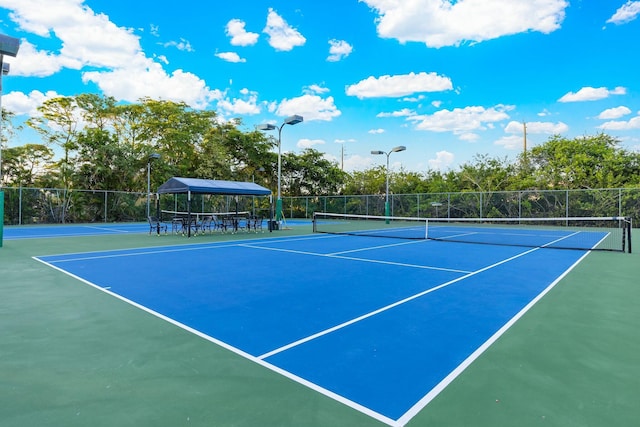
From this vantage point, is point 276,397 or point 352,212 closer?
point 276,397

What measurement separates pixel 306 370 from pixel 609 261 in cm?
1019

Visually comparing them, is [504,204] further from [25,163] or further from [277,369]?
[25,163]

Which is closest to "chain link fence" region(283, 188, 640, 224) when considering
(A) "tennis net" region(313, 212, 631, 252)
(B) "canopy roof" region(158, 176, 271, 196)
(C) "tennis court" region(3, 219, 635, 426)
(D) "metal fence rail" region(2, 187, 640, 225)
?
(D) "metal fence rail" region(2, 187, 640, 225)

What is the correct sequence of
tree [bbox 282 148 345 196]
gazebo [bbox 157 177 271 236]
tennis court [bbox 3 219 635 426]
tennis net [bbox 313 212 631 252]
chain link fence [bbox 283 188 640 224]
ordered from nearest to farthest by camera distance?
tennis court [bbox 3 219 635 426] → tennis net [bbox 313 212 631 252] → gazebo [bbox 157 177 271 236] → chain link fence [bbox 283 188 640 224] → tree [bbox 282 148 345 196]

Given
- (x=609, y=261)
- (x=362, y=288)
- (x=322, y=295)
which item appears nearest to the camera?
(x=322, y=295)

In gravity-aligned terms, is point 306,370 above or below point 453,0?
below

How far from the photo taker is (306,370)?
10.8ft

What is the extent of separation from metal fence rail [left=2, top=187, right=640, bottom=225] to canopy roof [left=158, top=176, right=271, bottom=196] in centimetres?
251

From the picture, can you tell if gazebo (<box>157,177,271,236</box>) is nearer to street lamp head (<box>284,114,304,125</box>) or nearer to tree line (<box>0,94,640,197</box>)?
street lamp head (<box>284,114,304,125</box>)

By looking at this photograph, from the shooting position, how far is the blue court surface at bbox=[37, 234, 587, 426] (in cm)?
326

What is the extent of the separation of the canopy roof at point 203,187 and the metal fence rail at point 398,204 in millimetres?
2513

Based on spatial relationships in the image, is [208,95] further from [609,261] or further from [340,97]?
[609,261]

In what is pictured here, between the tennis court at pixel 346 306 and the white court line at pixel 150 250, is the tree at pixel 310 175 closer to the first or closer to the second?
the white court line at pixel 150 250

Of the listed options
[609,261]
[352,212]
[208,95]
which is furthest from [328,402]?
[208,95]
